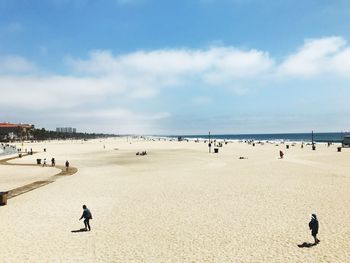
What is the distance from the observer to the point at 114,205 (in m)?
21.6

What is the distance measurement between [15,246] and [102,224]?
4.22 metres

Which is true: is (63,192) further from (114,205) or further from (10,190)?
(114,205)

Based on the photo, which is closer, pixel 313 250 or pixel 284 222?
pixel 313 250

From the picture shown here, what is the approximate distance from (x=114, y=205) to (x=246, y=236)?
9043 mm

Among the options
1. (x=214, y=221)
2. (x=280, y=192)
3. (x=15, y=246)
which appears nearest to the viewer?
(x=15, y=246)

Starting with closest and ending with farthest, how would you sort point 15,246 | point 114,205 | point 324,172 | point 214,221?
point 15,246 < point 214,221 < point 114,205 < point 324,172

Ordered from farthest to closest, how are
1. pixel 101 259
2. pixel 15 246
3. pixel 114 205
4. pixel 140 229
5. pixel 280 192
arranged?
pixel 280 192 → pixel 114 205 → pixel 140 229 → pixel 15 246 → pixel 101 259

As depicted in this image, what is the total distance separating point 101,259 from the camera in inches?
509

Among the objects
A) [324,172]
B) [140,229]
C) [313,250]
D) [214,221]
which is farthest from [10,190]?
[324,172]

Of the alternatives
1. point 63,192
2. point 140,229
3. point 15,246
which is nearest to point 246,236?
point 140,229

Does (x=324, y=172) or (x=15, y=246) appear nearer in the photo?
(x=15, y=246)

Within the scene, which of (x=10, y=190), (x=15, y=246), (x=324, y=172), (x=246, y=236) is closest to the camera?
(x=15, y=246)

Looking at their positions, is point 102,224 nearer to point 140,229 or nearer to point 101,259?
point 140,229

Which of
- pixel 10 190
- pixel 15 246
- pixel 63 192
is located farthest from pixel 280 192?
pixel 10 190
